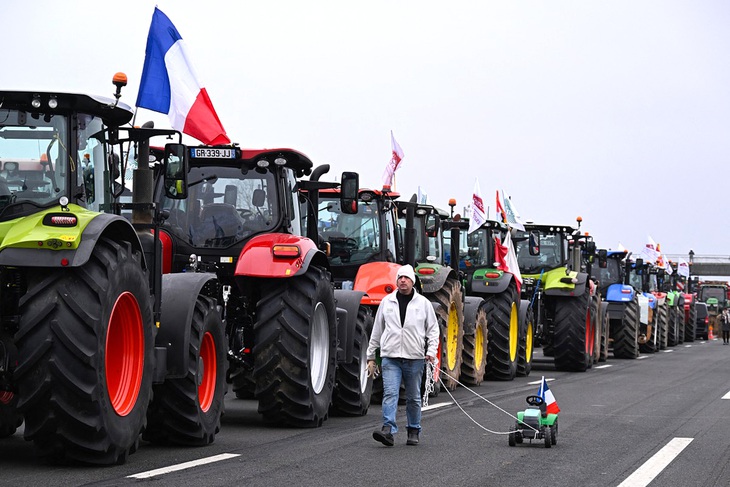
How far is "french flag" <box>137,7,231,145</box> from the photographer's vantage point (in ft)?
39.5

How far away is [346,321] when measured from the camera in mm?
14188

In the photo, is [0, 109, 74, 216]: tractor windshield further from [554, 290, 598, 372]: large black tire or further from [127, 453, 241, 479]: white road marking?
[554, 290, 598, 372]: large black tire

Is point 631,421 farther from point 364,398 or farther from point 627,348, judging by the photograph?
point 627,348

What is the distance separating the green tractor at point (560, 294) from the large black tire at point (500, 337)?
7.19 ft

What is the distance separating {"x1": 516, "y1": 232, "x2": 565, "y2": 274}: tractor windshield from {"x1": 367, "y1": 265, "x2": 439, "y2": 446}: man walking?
14.0 metres

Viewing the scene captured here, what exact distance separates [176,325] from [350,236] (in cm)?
667

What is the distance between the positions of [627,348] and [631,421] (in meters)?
17.0

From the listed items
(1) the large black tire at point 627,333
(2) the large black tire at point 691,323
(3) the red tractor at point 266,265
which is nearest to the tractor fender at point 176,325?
(3) the red tractor at point 266,265

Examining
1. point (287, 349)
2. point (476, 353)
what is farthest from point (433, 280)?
point (287, 349)

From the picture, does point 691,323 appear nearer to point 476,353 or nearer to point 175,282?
point 476,353

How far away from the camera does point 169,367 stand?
33.9ft

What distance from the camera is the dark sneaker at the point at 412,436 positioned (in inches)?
458

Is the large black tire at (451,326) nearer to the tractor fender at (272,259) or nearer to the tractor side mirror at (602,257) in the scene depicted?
the tractor fender at (272,259)

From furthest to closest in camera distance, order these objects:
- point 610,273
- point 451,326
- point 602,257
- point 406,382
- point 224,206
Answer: point 610,273 → point 602,257 → point 451,326 → point 224,206 → point 406,382
